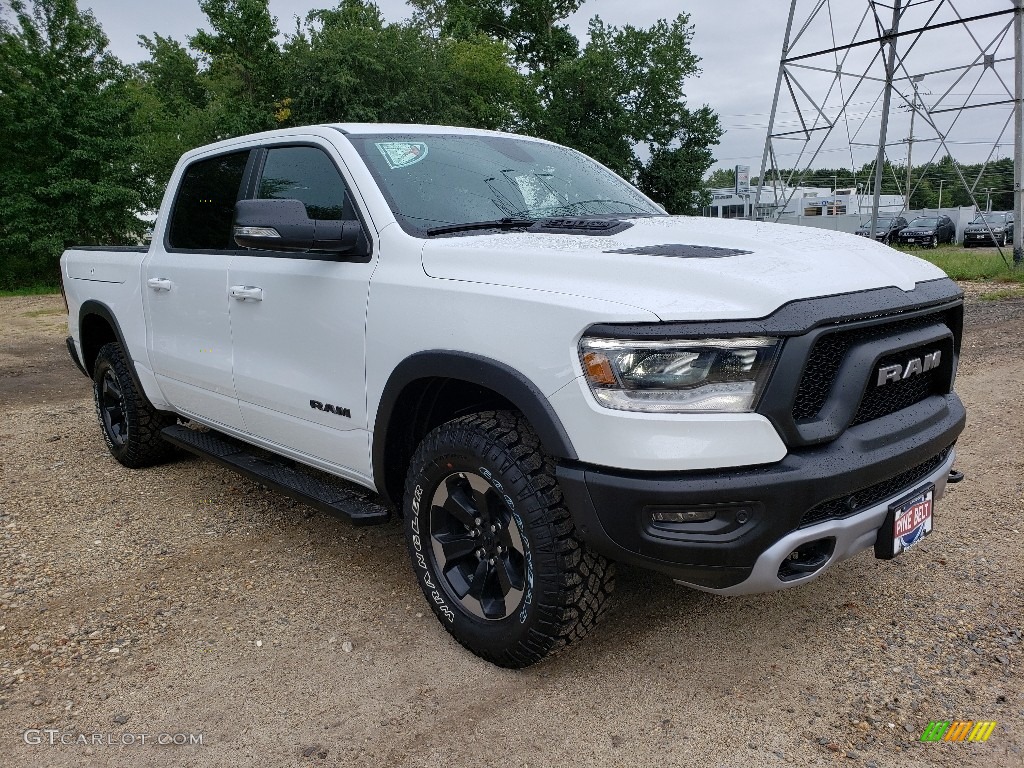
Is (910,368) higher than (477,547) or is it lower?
higher

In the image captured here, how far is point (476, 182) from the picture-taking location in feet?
11.0

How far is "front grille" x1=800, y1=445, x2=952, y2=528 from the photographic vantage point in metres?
2.32

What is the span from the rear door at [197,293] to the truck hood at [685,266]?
1.52m

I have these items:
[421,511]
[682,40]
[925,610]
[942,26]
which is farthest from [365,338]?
[682,40]

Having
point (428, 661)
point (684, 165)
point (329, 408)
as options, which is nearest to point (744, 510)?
point (428, 661)

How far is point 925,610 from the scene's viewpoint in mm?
3094

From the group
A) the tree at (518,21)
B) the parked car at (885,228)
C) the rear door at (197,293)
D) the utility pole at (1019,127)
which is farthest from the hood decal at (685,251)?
the tree at (518,21)

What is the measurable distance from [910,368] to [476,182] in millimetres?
1807

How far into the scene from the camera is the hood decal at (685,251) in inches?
97.3

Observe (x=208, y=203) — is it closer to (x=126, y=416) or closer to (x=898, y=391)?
(x=126, y=416)

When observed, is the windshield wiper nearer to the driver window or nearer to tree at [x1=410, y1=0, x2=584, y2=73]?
the driver window

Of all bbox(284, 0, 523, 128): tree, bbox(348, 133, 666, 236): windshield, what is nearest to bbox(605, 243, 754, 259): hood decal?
bbox(348, 133, 666, 236): windshield

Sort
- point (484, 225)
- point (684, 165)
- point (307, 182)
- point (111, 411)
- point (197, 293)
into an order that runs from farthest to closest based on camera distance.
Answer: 1. point (684, 165)
2. point (111, 411)
3. point (197, 293)
4. point (307, 182)
5. point (484, 225)

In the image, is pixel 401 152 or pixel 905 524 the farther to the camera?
pixel 401 152
